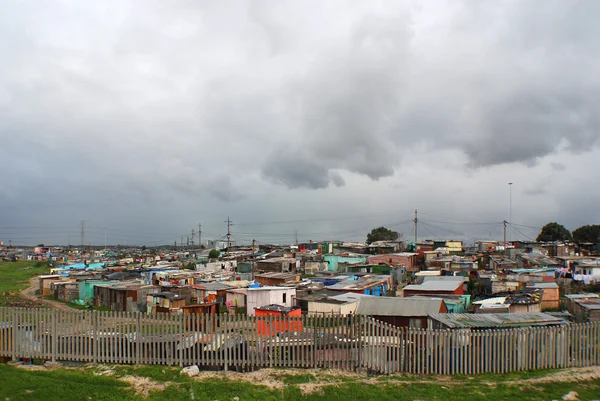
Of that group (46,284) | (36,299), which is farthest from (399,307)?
(46,284)

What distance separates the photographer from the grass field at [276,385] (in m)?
9.90

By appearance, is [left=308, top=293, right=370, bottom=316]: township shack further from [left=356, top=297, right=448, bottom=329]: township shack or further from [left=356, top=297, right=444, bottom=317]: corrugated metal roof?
[left=356, top=297, right=448, bottom=329]: township shack

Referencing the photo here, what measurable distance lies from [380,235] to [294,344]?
367 feet

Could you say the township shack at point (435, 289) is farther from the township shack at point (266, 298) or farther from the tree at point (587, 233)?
the tree at point (587, 233)

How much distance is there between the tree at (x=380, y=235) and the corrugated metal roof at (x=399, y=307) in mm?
98965

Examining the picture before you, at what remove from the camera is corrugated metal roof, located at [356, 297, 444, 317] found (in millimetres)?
20609

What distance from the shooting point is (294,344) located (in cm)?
1209

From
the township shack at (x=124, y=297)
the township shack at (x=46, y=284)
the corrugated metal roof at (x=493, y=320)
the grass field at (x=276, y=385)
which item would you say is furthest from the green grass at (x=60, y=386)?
the township shack at (x=46, y=284)

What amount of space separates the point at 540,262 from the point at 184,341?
2007 inches

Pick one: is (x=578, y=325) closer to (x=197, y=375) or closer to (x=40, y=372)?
(x=197, y=375)

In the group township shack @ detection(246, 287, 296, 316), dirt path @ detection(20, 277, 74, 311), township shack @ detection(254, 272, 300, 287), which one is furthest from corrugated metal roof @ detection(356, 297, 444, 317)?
dirt path @ detection(20, 277, 74, 311)

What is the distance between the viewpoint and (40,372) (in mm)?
11578

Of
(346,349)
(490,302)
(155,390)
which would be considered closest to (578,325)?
(346,349)

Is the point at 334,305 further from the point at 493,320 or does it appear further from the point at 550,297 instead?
the point at 550,297
